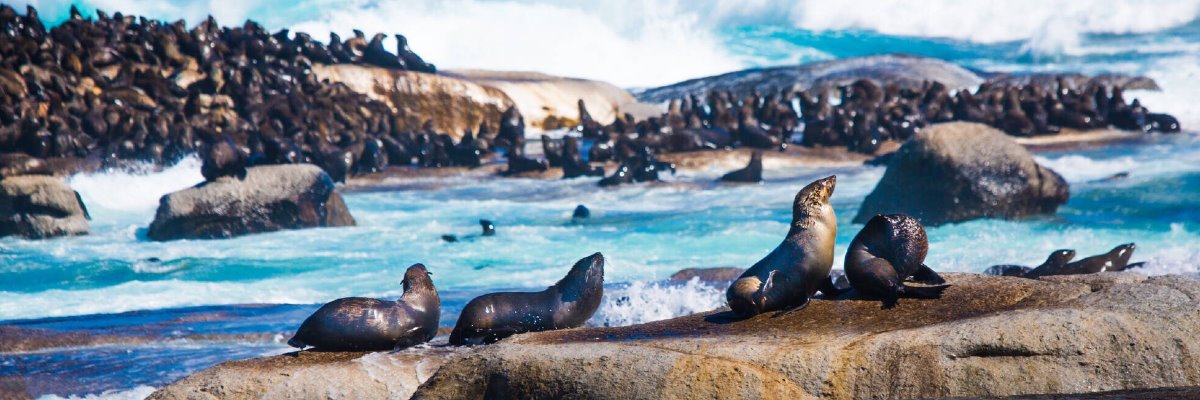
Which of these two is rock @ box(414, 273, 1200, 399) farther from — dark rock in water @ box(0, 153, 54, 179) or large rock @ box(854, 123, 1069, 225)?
dark rock in water @ box(0, 153, 54, 179)

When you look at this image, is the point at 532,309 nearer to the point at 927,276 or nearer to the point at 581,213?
the point at 927,276

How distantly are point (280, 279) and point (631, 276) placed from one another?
3.19 meters

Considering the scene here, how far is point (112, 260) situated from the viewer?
1393 cm

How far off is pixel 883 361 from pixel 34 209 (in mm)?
12994

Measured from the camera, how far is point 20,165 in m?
18.0

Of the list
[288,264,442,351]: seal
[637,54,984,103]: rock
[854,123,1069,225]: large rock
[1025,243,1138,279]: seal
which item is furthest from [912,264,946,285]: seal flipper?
[637,54,984,103]: rock

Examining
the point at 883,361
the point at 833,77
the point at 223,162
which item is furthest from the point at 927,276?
the point at 833,77

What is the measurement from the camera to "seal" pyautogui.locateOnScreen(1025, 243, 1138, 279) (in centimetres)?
959

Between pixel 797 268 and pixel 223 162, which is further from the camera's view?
pixel 223 162

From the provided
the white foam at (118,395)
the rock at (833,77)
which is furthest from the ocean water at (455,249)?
the rock at (833,77)

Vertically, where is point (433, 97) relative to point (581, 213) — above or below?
above

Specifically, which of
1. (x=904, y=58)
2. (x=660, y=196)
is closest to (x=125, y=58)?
(x=660, y=196)

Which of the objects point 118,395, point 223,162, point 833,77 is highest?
point 833,77

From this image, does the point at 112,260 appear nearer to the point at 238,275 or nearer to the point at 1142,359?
the point at 238,275
